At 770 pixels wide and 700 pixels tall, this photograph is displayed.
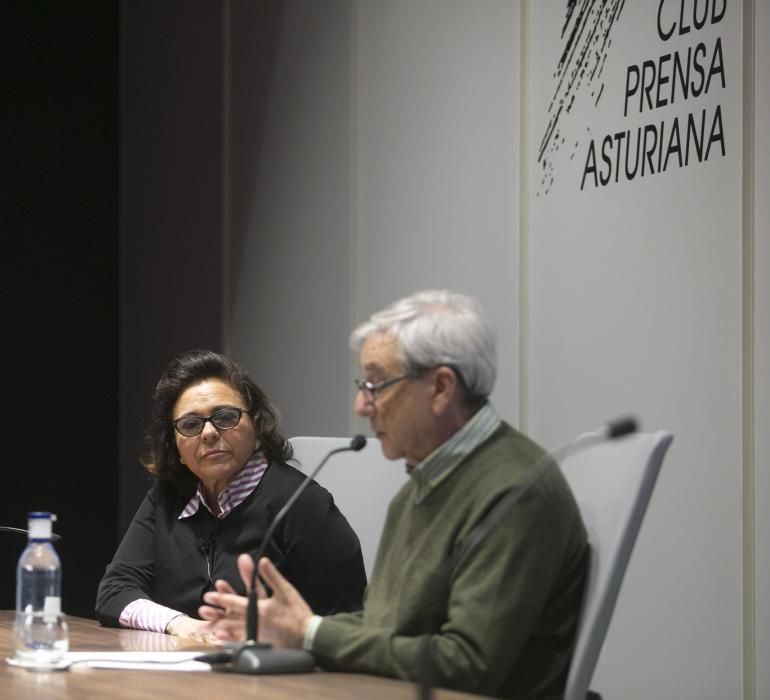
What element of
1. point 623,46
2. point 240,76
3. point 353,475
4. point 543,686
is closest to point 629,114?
point 623,46

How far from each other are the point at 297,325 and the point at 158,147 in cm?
148

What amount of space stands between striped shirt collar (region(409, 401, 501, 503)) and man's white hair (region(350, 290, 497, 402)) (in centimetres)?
5

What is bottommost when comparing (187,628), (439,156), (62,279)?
(187,628)

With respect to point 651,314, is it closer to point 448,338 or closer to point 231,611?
point 448,338

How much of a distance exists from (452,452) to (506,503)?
35 cm

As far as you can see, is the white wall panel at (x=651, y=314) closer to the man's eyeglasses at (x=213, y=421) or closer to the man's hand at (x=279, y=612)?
the man's eyeglasses at (x=213, y=421)

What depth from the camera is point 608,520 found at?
202 cm

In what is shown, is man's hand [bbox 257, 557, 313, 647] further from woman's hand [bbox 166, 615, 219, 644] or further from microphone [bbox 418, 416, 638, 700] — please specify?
woman's hand [bbox 166, 615, 219, 644]

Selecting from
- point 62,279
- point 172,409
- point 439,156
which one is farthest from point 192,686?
point 62,279

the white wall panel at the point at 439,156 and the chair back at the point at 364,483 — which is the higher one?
the white wall panel at the point at 439,156

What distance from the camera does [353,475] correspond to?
9.66 ft

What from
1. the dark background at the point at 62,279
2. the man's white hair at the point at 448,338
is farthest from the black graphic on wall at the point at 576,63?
the dark background at the point at 62,279

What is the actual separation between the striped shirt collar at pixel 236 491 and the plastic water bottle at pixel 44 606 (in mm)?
838

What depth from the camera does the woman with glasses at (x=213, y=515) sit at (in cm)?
287
